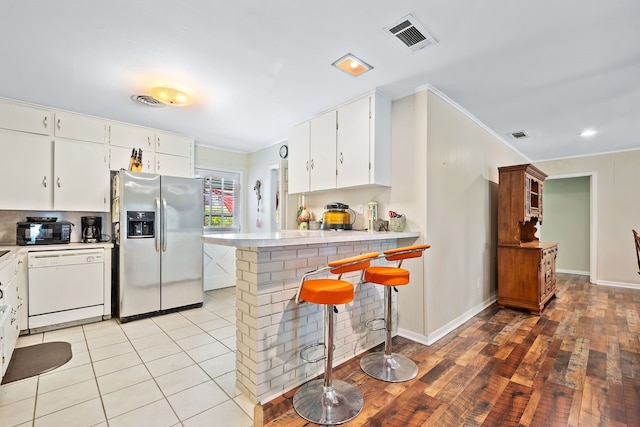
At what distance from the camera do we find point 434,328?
9.48 ft

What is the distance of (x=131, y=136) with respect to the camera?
12.9ft

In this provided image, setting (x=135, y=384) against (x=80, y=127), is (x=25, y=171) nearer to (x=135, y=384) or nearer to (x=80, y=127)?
(x=80, y=127)

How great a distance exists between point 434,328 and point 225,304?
2.79 m

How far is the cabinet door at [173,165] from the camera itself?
4.18 metres

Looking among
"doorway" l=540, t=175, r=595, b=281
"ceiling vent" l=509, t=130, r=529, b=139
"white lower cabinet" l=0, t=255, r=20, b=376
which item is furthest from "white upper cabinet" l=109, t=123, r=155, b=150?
"doorway" l=540, t=175, r=595, b=281

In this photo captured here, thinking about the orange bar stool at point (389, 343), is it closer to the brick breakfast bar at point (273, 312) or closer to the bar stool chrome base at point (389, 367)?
Answer: the bar stool chrome base at point (389, 367)

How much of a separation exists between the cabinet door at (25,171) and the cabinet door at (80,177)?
0.08 metres

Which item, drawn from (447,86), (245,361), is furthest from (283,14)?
(245,361)

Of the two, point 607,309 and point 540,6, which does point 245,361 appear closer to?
point 540,6

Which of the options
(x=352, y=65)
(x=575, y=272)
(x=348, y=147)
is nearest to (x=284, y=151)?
(x=348, y=147)

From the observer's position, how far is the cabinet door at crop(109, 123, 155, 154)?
3.80 metres

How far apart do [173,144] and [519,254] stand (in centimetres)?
509

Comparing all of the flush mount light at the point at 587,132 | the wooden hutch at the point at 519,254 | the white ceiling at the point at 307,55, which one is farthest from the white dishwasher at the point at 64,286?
the flush mount light at the point at 587,132

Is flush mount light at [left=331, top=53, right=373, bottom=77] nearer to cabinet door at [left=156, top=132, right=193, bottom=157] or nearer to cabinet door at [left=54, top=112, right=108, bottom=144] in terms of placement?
cabinet door at [left=156, top=132, right=193, bottom=157]
